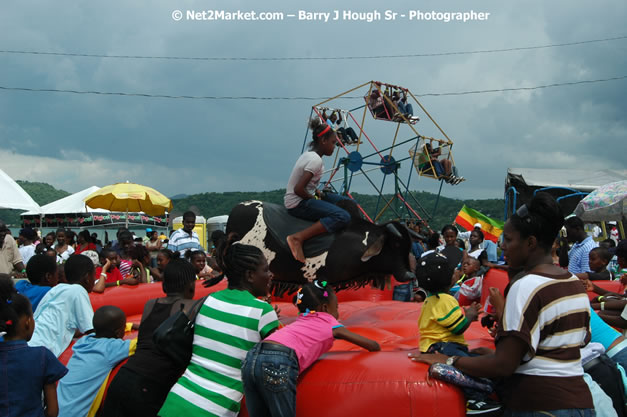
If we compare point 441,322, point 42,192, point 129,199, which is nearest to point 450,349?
point 441,322

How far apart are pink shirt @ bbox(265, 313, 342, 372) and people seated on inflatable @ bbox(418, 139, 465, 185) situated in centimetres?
1245

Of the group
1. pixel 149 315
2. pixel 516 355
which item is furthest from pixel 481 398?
pixel 149 315

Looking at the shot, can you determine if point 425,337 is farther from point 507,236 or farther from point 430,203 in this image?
point 430,203

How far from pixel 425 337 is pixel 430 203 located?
3597cm

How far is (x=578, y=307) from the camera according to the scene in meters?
1.95

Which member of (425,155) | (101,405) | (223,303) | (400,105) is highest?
(400,105)

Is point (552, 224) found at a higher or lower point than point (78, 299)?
higher

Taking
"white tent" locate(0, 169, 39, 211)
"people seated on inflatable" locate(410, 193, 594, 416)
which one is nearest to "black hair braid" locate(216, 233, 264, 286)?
"people seated on inflatable" locate(410, 193, 594, 416)

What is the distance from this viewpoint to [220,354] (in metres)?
2.52

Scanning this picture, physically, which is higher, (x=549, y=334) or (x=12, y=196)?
(x=12, y=196)

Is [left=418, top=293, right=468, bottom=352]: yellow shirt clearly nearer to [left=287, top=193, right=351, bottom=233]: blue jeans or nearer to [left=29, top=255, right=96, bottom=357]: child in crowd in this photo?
[left=287, top=193, right=351, bottom=233]: blue jeans

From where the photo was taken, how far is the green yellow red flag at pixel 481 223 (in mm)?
14195

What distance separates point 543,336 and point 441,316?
752mm

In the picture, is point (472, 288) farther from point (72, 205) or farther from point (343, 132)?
point (72, 205)
